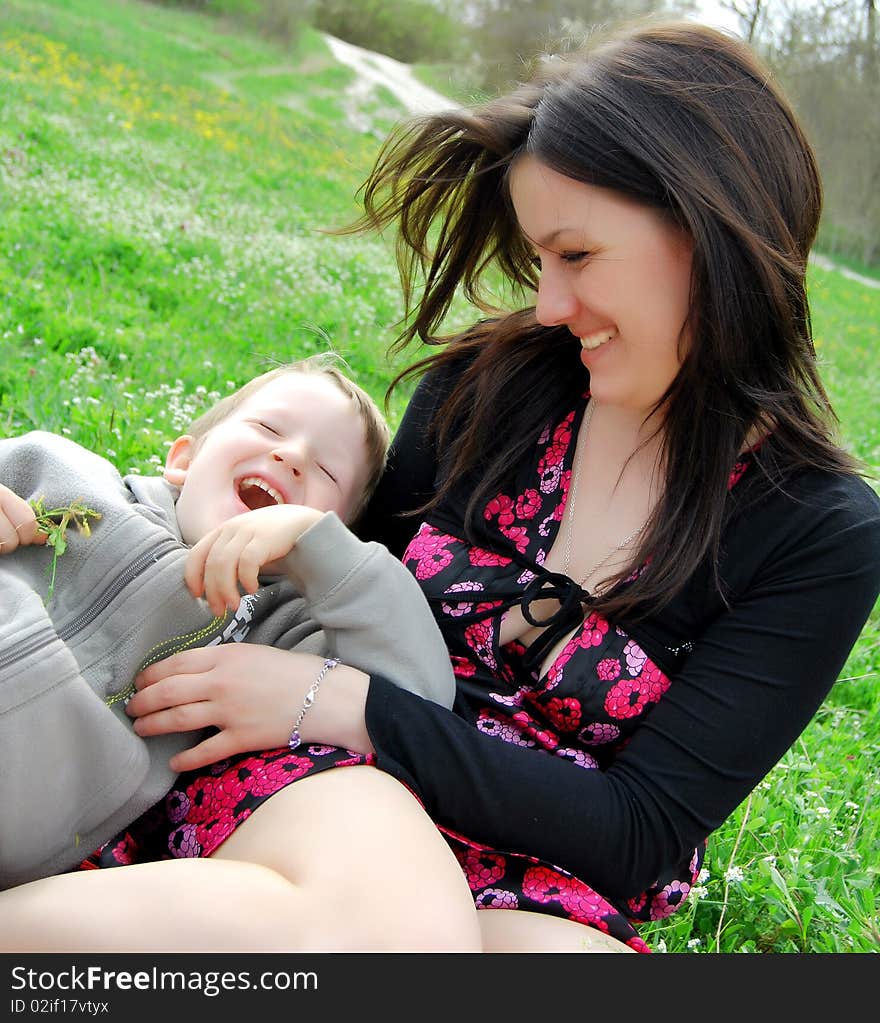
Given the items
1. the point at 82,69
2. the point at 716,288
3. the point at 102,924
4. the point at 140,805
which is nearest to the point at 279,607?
the point at 140,805

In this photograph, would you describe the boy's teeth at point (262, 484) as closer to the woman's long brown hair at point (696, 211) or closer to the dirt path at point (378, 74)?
the woman's long brown hair at point (696, 211)

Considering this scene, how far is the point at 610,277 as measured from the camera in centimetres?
205

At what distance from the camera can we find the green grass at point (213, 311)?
105 inches

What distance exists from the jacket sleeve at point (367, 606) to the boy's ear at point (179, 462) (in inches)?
18.6

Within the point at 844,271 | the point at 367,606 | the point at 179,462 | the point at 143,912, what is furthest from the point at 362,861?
the point at 844,271

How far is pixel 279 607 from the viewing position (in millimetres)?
2250

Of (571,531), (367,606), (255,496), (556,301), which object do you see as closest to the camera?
(367,606)

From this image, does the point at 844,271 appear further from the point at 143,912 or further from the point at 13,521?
the point at 143,912

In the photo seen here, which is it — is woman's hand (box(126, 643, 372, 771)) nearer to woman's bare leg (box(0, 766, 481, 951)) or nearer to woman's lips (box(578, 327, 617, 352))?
woman's bare leg (box(0, 766, 481, 951))

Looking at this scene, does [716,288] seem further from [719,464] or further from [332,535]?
[332,535]

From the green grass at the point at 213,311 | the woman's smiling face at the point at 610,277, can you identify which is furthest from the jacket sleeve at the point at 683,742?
the green grass at the point at 213,311

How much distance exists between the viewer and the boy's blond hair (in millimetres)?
2537

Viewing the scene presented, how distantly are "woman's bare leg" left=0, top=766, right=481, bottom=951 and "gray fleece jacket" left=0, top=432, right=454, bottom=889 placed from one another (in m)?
0.19

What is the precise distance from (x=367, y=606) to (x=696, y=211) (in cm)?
84
